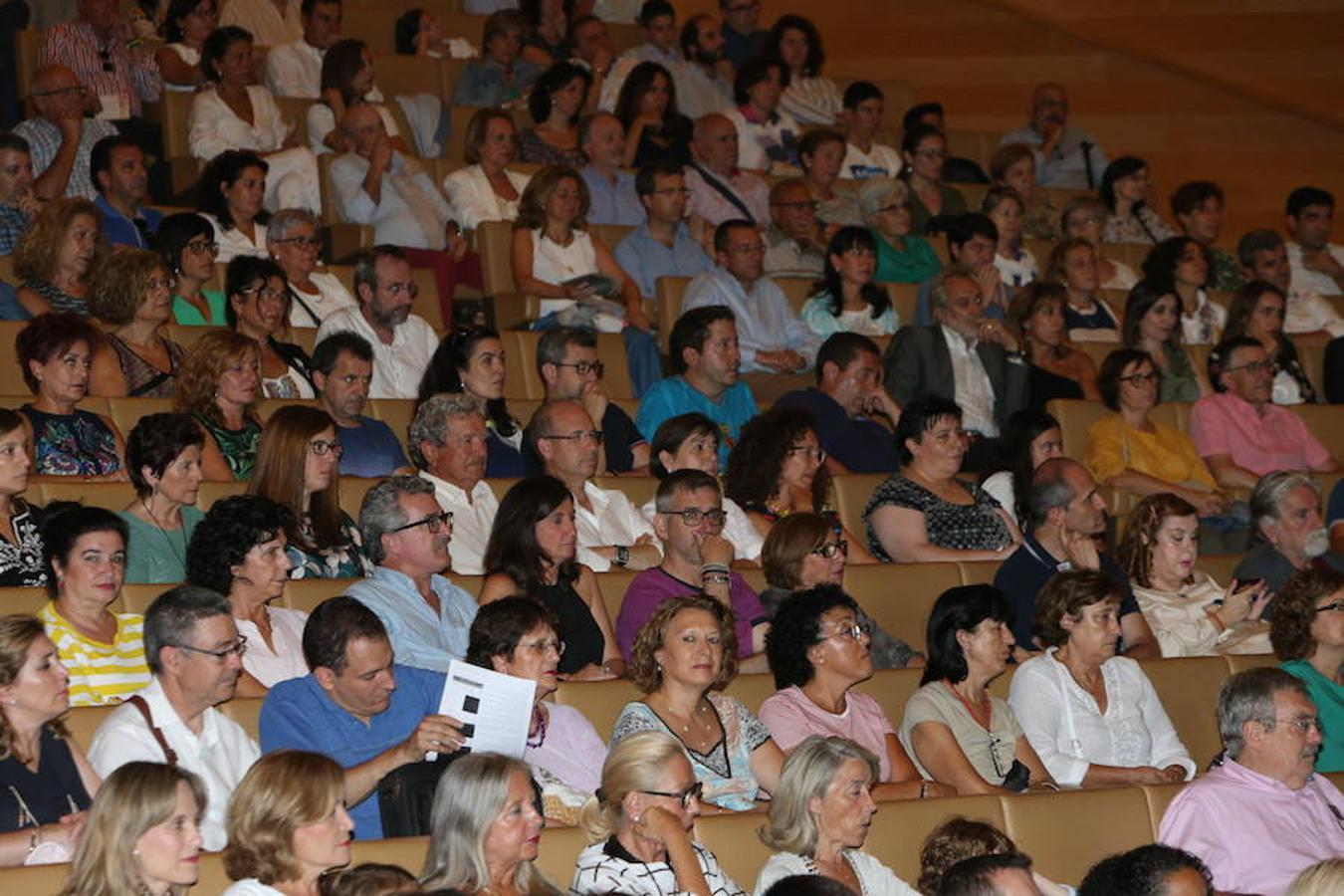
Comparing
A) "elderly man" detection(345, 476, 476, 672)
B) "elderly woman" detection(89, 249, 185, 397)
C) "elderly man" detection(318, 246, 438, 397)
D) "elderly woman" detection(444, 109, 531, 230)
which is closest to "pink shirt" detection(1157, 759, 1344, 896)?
"elderly man" detection(345, 476, 476, 672)

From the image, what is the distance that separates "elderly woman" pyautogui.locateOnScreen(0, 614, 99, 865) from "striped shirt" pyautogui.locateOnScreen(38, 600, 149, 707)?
47 centimetres

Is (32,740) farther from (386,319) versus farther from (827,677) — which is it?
(386,319)

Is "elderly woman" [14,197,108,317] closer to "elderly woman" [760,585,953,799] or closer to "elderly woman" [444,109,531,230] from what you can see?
"elderly woman" [444,109,531,230]

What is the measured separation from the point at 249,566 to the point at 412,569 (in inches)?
16.6

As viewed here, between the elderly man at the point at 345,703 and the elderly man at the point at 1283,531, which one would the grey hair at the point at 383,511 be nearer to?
the elderly man at the point at 345,703

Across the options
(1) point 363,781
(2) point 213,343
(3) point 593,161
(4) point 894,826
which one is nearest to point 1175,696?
(4) point 894,826

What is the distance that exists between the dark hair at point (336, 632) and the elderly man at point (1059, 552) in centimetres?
188

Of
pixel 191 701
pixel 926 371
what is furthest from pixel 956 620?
pixel 926 371

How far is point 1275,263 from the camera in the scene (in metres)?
8.05

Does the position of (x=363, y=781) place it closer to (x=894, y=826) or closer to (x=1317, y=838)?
(x=894, y=826)

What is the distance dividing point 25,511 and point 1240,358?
4110 mm

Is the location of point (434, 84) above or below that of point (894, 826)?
above

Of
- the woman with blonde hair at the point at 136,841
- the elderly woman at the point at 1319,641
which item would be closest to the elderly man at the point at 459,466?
the elderly woman at the point at 1319,641

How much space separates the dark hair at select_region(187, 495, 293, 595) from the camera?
421 cm
